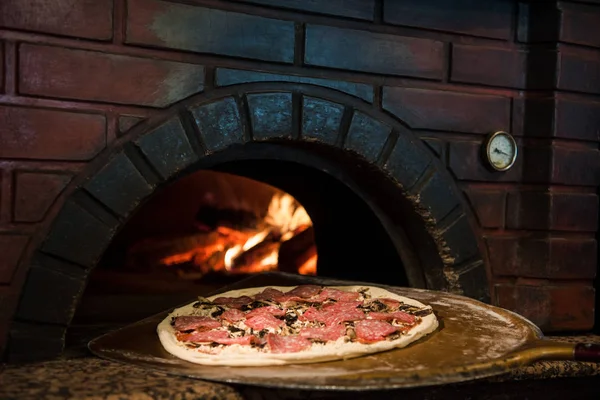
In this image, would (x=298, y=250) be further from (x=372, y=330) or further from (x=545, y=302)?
(x=372, y=330)

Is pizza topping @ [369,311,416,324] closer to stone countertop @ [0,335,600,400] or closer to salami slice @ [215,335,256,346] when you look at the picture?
stone countertop @ [0,335,600,400]

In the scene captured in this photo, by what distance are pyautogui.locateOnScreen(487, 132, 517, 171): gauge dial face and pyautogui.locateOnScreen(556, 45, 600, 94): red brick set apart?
0.32 meters

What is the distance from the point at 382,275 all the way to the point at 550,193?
85cm

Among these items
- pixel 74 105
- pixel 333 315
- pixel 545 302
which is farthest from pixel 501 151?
pixel 74 105

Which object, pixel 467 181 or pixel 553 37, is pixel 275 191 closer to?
pixel 467 181

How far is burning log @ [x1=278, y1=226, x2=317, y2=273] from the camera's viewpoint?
3.47 metres

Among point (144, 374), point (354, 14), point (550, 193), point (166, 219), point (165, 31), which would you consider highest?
point (354, 14)

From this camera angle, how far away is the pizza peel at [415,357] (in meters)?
1.67

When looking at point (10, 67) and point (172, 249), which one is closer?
point (10, 67)

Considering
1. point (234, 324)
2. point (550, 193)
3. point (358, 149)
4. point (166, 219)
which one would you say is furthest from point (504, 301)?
point (166, 219)

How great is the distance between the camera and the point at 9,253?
6.71 feet

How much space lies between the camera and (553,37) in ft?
9.43

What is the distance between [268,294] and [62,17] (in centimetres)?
121

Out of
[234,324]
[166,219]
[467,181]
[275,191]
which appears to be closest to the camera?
[234,324]
